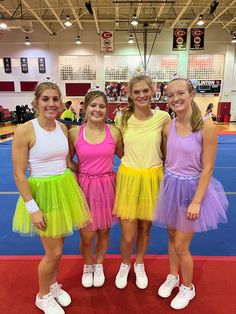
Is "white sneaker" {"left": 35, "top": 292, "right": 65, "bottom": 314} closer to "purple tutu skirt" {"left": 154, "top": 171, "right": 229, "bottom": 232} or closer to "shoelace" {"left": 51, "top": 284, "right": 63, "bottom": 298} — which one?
"shoelace" {"left": 51, "top": 284, "right": 63, "bottom": 298}

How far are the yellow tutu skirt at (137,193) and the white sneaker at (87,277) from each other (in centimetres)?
57

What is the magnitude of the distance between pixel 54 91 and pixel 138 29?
15.1m

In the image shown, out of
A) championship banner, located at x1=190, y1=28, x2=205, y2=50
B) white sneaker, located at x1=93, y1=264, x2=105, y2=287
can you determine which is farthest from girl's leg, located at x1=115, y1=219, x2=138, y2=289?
championship banner, located at x1=190, y1=28, x2=205, y2=50

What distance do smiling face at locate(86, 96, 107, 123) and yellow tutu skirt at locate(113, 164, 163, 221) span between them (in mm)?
446

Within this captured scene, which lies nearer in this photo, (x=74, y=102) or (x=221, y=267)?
(x=221, y=267)

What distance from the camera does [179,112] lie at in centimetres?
177

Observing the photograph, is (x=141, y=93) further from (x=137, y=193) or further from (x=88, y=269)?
(x=88, y=269)

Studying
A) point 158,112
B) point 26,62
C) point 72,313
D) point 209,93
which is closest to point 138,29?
point 209,93

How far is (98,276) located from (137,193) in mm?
808

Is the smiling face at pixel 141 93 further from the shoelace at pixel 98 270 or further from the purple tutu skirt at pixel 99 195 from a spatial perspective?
the shoelace at pixel 98 270

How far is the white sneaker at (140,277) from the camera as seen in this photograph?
2166 mm

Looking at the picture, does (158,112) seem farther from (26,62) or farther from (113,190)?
(26,62)

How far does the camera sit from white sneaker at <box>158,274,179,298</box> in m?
2.06

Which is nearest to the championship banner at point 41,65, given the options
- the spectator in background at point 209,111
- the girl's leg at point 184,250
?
the spectator in background at point 209,111
